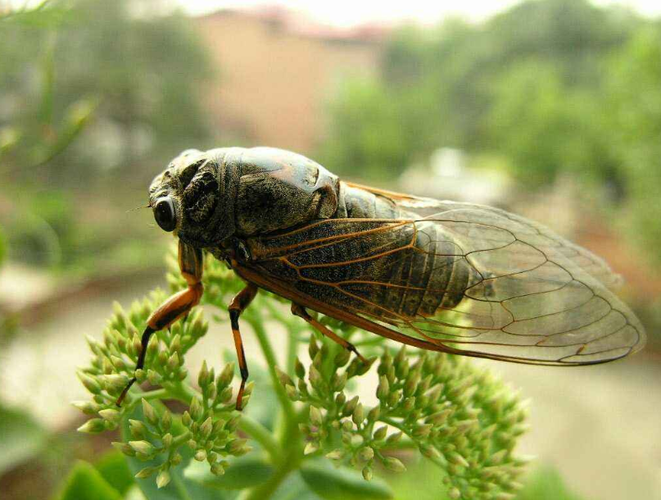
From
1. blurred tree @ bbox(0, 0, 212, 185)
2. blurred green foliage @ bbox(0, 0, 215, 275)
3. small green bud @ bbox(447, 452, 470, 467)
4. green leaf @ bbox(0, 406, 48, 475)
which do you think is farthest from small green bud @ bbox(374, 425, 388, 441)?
blurred tree @ bbox(0, 0, 212, 185)

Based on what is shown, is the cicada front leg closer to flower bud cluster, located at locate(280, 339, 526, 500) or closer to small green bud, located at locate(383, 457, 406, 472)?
flower bud cluster, located at locate(280, 339, 526, 500)

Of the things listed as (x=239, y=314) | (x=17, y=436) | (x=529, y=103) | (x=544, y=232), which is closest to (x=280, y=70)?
(x=529, y=103)

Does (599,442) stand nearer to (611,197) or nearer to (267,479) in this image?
(267,479)

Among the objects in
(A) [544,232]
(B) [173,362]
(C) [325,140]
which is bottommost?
(C) [325,140]

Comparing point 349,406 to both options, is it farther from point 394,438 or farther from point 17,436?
point 17,436

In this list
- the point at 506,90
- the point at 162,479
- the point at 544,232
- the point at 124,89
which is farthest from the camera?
the point at 506,90

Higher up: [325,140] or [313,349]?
[313,349]
